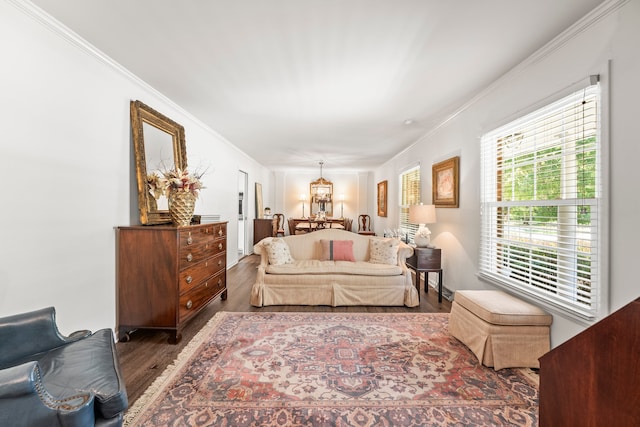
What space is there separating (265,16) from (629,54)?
2349 mm

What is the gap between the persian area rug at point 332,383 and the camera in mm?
1680

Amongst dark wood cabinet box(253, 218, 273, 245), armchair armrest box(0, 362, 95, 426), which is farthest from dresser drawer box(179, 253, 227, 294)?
dark wood cabinet box(253, 218, 273, 245)

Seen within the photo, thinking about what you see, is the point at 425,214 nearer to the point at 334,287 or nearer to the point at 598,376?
the point at 334,287

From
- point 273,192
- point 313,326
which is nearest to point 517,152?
point 313,326

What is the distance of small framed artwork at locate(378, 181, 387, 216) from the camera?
7763 millimetres

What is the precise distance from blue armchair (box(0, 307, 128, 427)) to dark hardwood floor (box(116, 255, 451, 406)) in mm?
596

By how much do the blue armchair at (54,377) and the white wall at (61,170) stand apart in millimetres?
513

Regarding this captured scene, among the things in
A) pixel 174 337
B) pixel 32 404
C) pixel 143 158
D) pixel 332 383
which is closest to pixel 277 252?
pixel 174 337

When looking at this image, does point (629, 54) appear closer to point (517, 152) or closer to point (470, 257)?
point (517, 152)

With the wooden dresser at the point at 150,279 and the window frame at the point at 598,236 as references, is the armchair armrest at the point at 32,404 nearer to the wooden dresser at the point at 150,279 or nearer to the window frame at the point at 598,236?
the wooden dresser at the point at 150,279

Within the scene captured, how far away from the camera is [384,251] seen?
399cm

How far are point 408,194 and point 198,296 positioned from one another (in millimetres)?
4670

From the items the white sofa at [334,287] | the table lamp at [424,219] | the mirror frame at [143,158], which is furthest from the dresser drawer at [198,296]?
the table lamp at [424,219]

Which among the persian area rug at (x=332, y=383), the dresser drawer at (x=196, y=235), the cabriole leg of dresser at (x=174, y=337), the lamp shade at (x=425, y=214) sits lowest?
the persian area rug at (x=332, y=383)
